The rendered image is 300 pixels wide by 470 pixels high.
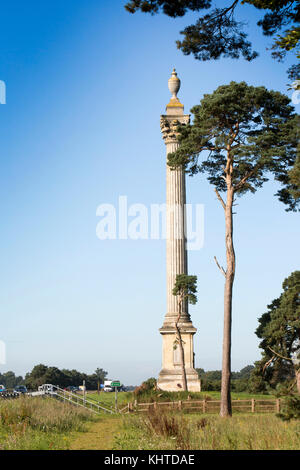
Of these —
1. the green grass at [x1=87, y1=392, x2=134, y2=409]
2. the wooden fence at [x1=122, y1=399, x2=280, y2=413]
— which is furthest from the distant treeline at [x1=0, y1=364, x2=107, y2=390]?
the wooden fence at [x1=122, y1=399, x2=280, y2=413]

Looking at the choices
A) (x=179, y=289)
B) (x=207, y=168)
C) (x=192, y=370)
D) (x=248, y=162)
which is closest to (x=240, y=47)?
(x=248, y=162)

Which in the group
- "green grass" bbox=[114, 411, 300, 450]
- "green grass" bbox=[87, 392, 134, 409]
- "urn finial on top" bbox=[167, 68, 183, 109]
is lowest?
"green grass" bbox=[87, 392, 134, 409]

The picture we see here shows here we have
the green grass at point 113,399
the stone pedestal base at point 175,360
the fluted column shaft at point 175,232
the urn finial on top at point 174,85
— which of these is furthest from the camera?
the urn finial on top at point 174,85

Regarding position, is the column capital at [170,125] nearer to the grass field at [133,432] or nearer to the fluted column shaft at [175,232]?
A: the fluted column shaft at [175,232]

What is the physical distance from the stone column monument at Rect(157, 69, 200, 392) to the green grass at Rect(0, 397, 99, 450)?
20763 mm

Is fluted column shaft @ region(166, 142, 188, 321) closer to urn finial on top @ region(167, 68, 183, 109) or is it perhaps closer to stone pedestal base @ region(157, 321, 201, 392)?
stone pedestal base @ region(157, 321, 201, 392)

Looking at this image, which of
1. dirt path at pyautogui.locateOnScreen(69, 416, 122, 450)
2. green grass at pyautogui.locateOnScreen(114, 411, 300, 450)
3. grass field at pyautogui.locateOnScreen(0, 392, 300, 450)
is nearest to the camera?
green grass at pyautogui.locateOnScreen(114, 411, 300, 450)

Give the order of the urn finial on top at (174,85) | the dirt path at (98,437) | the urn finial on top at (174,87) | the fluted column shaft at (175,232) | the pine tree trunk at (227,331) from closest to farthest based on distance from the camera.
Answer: the dirt path at (98,437)
the pine tree trunk at (227,331)
the fluted column shaft at (175,232)
the urn finial on top at (174,87)
the urn finial on top at (174,85)

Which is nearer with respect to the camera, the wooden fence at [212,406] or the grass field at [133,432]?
the grass field at [133,432]

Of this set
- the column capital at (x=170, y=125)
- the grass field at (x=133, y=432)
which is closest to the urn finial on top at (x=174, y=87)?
the column capital at (x=170, y=125)

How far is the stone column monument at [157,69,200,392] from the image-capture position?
148 feet

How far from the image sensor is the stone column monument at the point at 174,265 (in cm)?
4506

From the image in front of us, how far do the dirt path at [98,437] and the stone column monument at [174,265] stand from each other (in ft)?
61.9
